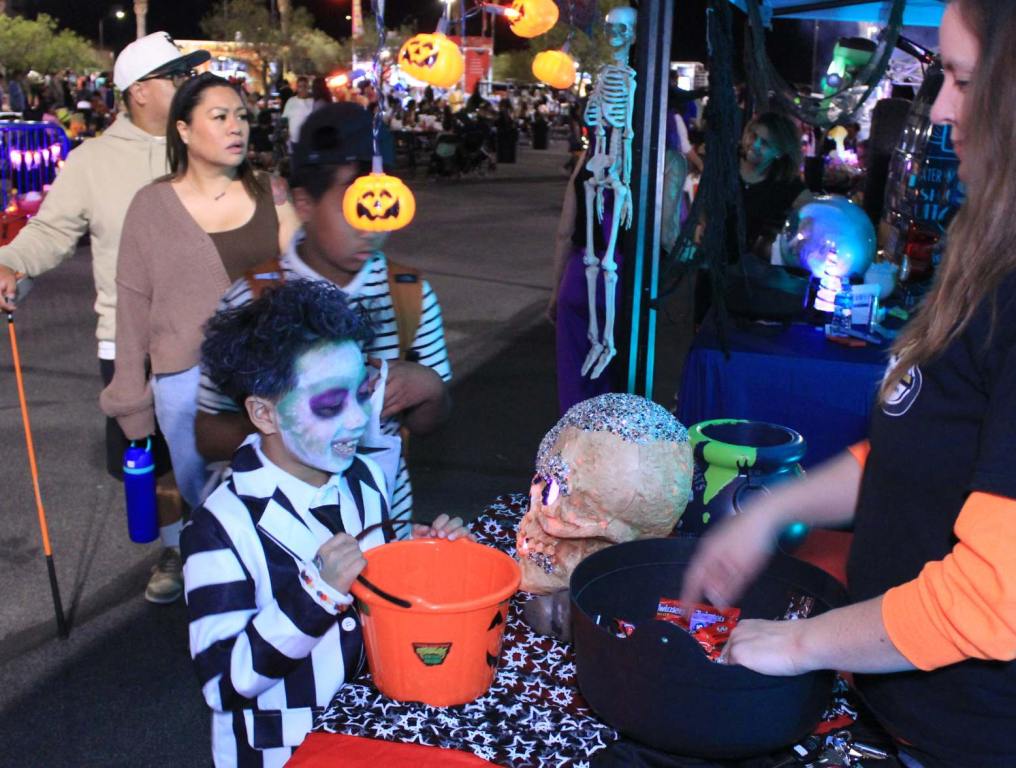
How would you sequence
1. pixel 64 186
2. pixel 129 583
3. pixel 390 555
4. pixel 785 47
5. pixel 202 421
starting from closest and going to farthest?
1. pixel 390 555
2. pixel 202 421
3. pixel 64 186
4. pixel 129 583
5. pixel 785 47

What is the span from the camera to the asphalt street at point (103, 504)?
3178mm

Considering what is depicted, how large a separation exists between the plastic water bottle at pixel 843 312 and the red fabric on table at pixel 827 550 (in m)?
1.74

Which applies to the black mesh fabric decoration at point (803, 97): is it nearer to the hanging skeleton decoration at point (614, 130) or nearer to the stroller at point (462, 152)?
the hanging skeleton decoration at point (614, 130)

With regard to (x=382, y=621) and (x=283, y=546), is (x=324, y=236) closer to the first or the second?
(x=283, y=546)

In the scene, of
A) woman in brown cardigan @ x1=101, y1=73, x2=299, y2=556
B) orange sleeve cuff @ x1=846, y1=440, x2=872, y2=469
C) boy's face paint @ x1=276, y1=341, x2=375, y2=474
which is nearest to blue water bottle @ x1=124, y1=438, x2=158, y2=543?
woman in brown cardigan @ x1=101, y1=73, x2=299, y2=556

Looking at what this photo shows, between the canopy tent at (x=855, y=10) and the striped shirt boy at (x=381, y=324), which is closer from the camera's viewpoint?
the striped shirt boy at (x=381, y=324)

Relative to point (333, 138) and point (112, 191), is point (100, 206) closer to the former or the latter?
point (112, 191)

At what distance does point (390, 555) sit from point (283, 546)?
0.19 metres

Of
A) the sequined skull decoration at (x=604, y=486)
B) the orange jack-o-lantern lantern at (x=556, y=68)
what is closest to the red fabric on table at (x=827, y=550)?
the sequined skull decoration at (x=604, y=486)

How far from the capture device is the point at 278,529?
1.73 m

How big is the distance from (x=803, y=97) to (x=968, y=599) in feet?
9.29

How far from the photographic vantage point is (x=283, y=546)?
1722 mm

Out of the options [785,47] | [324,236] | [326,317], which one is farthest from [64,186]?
[785,47]

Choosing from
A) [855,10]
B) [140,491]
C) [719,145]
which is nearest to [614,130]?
[719,145]
